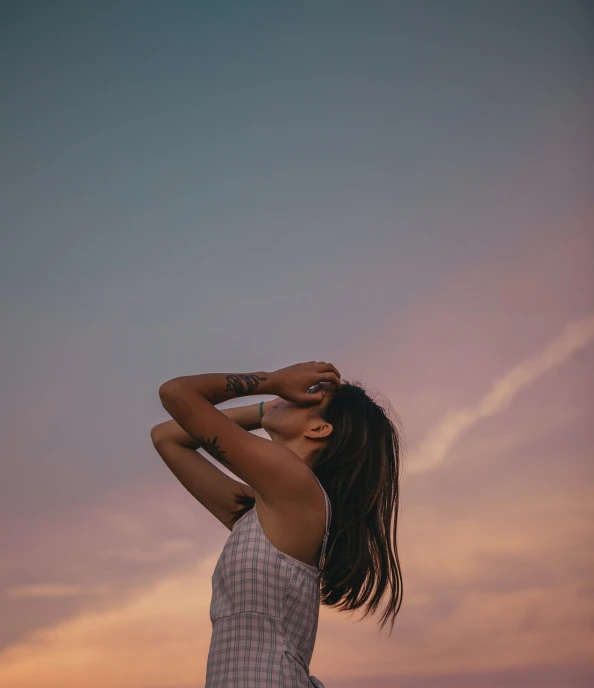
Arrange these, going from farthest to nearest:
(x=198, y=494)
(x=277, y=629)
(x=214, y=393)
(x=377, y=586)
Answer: (x=198, y=494), (x=377, y=586), (x=214, y=393), (x=277, y=629)

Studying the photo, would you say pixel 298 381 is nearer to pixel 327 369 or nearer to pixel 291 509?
pixel 327 369

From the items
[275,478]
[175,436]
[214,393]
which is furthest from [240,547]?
[175,436]

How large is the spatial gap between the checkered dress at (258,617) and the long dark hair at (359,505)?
287 mm

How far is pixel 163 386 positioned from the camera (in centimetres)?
306

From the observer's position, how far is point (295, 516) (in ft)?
10.1

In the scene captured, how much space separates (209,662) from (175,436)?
1.23 meters

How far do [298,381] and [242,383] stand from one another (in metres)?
0.23

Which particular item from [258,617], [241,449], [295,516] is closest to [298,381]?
[241,449]

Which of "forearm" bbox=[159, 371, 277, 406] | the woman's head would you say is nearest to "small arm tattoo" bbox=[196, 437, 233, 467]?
"forearm" bbox=[159, 371, 277, 406]

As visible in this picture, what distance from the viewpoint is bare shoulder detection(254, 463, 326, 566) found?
3.07 metres

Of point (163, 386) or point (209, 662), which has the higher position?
point (163, 386)

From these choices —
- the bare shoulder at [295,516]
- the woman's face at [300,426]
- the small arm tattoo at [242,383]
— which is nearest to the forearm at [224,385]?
the small arm tattoo at [242,383]

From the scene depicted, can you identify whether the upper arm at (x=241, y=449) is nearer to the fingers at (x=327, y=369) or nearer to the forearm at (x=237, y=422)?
the fingers at (x=327, y=369)

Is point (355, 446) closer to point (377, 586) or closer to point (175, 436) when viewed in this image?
point (377, 586)
